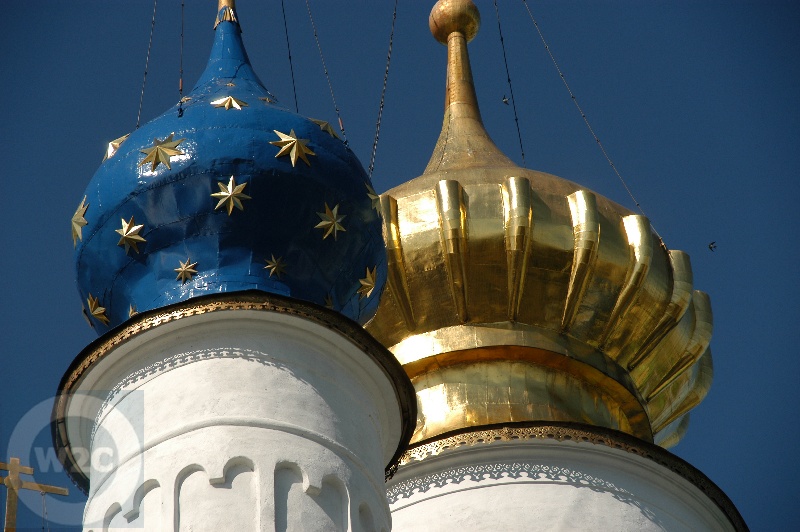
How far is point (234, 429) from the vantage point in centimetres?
909

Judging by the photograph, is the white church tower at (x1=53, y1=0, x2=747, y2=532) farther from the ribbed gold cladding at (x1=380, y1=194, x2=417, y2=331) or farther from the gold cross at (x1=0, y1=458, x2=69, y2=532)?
the gold cross at (x1=0, y1=458, x2=69, y2=532)

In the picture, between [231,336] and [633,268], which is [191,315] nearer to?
[231,336]

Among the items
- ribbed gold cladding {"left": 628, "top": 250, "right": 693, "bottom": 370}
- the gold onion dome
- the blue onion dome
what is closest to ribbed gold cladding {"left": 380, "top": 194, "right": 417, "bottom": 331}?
the gold onion dome

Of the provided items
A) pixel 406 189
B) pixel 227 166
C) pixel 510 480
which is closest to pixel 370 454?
pixel 227 166

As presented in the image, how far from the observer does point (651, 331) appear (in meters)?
13.8

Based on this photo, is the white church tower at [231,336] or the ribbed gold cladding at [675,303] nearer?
the white church tower at [231,336]

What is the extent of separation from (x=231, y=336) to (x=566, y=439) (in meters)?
3.83

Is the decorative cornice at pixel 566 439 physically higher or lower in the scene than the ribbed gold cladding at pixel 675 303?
lower

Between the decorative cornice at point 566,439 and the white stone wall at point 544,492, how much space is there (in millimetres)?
30

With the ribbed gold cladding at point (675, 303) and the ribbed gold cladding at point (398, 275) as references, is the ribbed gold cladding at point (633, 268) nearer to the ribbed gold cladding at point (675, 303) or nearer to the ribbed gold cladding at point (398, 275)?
the ribbed gold cladding at point (675, 303)

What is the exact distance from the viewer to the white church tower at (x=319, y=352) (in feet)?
30.0

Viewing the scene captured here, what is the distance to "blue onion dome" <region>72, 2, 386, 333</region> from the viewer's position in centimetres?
971

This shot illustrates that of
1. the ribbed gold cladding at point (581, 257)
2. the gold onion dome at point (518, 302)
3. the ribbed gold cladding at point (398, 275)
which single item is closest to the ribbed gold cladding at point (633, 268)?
the gold onion dome at point (518, 302)

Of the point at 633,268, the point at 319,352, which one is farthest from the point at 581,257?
the point at 319,352
